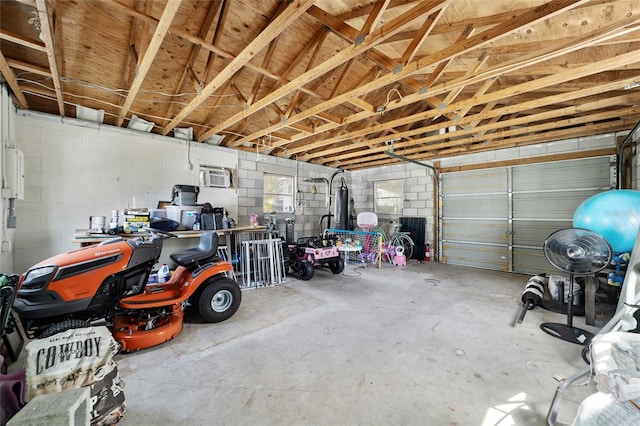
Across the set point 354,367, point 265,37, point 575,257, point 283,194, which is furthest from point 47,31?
point 575,257

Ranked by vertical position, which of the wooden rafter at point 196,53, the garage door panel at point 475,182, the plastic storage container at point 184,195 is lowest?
the plastic storage container at point 184,195

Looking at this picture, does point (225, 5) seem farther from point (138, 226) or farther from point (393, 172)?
point (393, 172)

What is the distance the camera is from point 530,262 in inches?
205

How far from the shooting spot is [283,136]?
5047mm

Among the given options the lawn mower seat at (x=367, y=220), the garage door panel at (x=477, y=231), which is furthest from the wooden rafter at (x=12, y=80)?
the garage door panel at (x=477, y=231)

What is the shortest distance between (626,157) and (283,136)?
6.00 m

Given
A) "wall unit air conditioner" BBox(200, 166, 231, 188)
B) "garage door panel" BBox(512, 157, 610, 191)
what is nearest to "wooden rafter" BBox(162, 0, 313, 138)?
"wall unit air conditioner" BBox(200, 166, 231, 188)

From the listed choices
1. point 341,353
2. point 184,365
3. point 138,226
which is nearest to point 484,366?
point 341,353

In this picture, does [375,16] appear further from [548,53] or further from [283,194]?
[283,194]

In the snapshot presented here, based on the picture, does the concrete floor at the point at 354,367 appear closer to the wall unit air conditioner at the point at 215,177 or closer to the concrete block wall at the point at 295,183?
the wall unit air conditioner at the point at 215,177

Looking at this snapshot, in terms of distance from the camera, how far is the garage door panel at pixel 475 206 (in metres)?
5.52

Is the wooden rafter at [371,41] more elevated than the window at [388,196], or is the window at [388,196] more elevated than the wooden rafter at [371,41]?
the wooden rafter at [371,41]

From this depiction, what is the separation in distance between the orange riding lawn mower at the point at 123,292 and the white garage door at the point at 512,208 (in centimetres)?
548

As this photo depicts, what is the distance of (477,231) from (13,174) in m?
7.85
